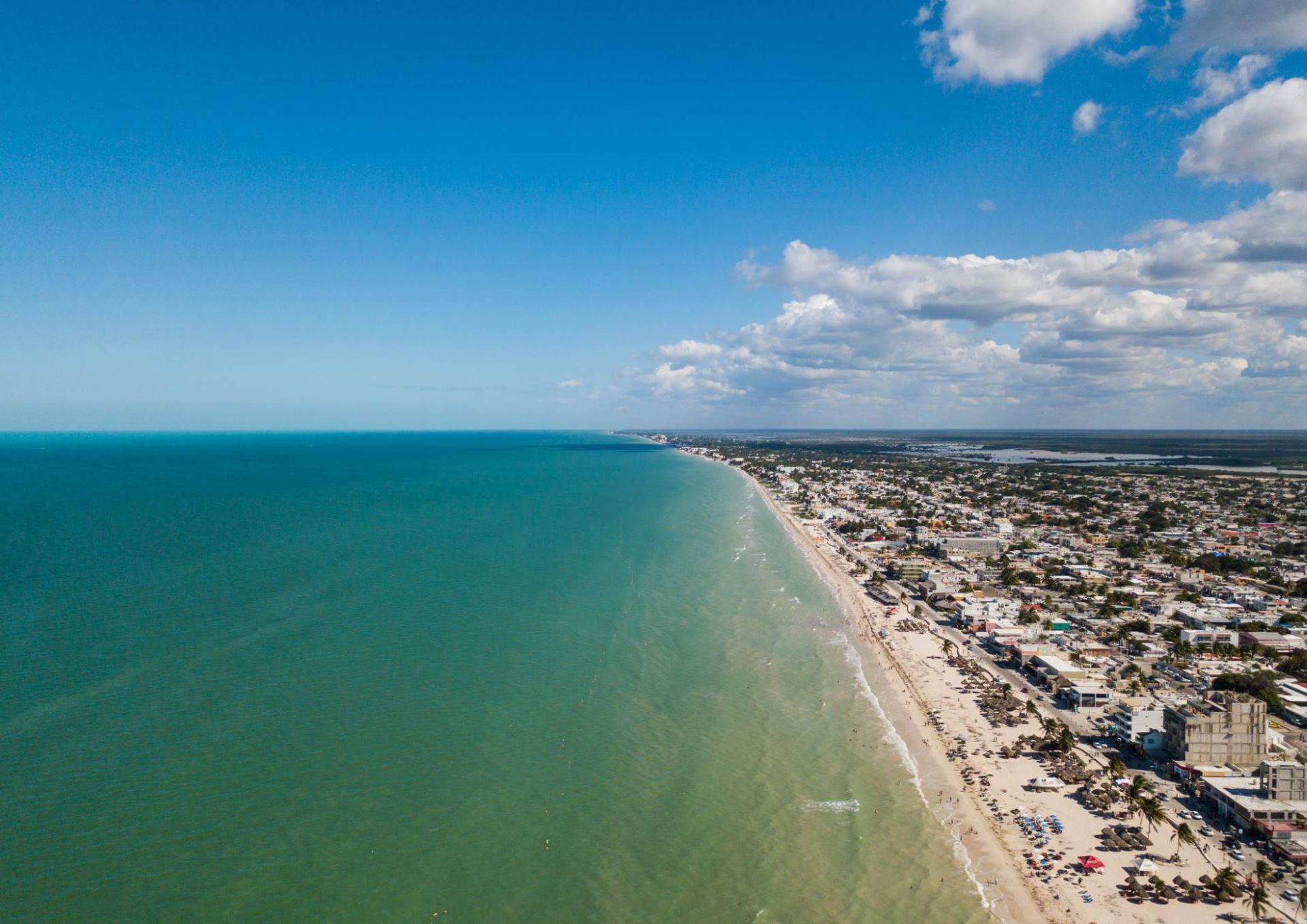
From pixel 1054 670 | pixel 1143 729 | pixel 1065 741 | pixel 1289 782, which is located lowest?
pixel 1065 741

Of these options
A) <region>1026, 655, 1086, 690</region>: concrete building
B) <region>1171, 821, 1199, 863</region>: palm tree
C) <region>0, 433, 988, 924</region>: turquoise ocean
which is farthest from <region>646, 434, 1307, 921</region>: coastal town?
<region>0, 433, 988, 924</region>: turquoise ocean

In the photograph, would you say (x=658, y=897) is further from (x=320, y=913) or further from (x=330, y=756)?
(x=330, y=756)

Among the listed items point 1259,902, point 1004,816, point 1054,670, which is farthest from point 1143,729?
point 1259,902

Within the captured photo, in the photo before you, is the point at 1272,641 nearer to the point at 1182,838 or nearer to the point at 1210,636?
the point at 1210,636

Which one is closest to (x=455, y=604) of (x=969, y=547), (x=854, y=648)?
(x=854, y=648)

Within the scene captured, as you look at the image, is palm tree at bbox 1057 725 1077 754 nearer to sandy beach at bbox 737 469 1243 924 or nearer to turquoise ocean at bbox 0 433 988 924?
sandy beach at bbox 737 469 1243 924

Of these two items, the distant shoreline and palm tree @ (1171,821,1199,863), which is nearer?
the distant shoreline
